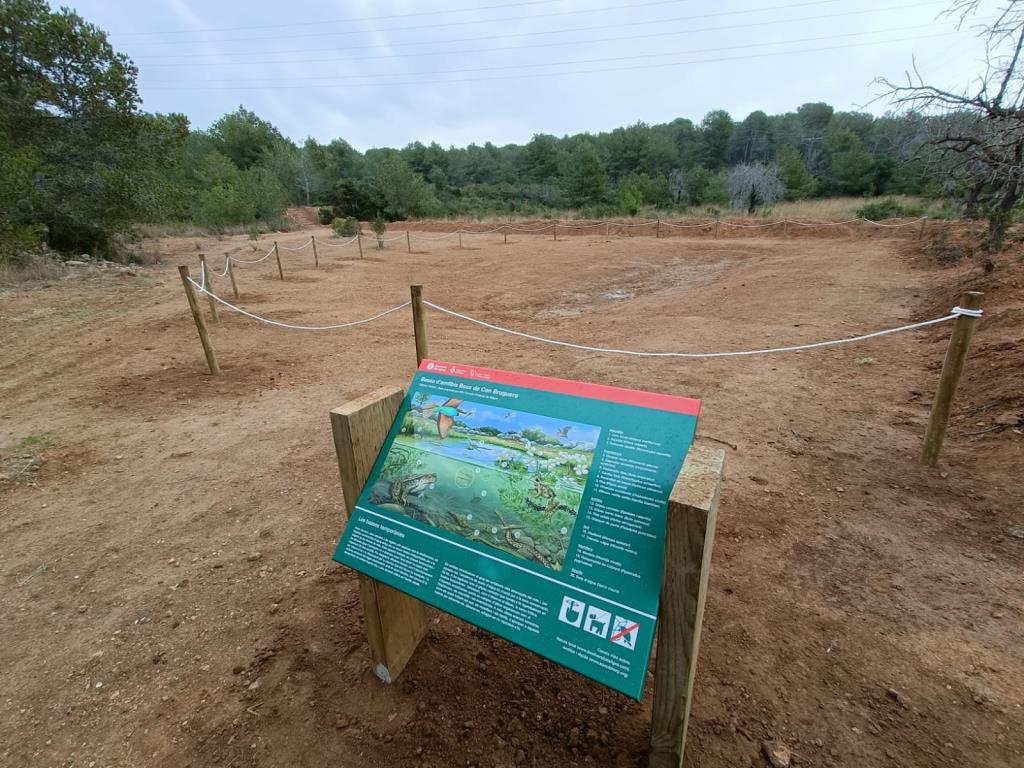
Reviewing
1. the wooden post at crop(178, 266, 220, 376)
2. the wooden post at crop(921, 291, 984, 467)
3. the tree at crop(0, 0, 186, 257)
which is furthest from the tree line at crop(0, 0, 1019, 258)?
the wooden post at crop(178, 266, 220, 376)

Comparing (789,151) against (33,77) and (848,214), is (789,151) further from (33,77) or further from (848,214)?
(33,77)

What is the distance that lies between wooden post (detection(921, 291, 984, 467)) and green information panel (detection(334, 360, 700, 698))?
2970 mm

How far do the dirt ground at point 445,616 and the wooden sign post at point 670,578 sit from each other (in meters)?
A: 0.33

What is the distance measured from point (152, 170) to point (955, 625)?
2150 cm

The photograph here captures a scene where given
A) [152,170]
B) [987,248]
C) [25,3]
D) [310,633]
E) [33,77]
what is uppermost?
[25,3]

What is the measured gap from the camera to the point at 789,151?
44531 mm

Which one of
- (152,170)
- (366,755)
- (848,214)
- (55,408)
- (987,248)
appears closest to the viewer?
(366,755)

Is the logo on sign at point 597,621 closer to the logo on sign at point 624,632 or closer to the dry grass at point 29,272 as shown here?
the logo on sign at point 624,632

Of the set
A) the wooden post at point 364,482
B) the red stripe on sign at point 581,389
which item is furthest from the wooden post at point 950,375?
the wooden post at point 364,482

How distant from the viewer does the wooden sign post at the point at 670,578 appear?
1.12m

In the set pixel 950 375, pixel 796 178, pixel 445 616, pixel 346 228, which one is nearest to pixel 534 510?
pixel 445 616

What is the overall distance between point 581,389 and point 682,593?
658mm

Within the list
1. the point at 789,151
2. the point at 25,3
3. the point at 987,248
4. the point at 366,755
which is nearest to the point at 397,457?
the point at 366,755

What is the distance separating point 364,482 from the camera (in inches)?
69.4
